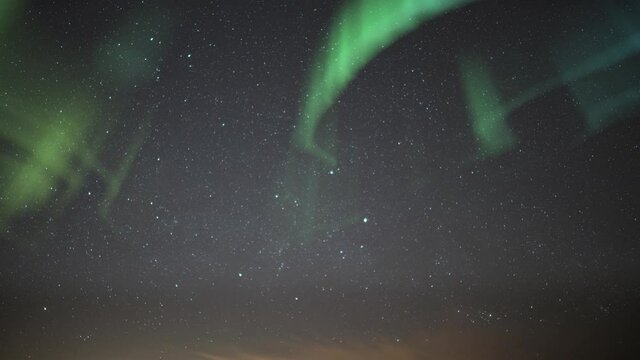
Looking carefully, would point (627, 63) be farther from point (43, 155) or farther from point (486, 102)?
point (43, 155)

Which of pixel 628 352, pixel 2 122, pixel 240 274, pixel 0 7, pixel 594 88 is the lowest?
pixel 628 352

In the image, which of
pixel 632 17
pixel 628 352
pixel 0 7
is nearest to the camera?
pixel 0 7

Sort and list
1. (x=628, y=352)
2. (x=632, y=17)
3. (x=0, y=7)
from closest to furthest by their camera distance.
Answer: (x=0, y=7) < (x=632, y=17) < (x=628, y=352)

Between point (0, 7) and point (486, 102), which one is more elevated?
point (0, 7)

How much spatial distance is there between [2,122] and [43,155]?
310 millimetres

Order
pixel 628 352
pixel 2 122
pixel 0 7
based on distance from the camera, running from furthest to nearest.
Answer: pixel 628 352, pixel 2 122, pixel 0 7

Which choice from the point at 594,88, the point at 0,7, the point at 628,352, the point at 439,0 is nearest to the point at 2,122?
the point at 0,7

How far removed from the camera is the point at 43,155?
2723mm

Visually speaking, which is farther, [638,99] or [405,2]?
[638,99]

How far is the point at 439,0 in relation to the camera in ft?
9.14

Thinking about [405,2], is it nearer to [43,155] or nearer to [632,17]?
[632,17]

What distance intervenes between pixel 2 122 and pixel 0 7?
0.69 metres

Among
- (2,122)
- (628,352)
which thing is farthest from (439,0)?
(628,352)

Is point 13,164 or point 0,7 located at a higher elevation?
point 0,7
